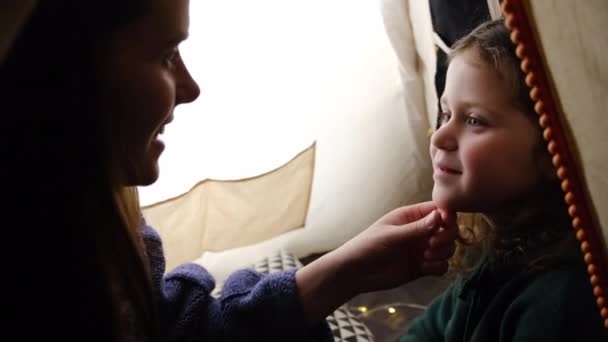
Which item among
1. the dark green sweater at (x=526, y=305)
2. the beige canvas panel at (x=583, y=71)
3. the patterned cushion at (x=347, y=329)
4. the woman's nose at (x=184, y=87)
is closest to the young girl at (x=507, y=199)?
the dark green sweater at (x=526, y=305)

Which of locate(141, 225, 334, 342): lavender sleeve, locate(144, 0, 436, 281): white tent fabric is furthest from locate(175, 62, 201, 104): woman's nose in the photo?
locate(144, 0, 436, 281): white tent fabric

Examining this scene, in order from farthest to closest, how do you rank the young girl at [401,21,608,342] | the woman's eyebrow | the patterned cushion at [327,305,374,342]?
the patterned cushion at [327,305,374,342], the young girl at [401,21,608,342], the woman's eyebrow

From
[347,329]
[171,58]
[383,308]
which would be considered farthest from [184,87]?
[383,308]

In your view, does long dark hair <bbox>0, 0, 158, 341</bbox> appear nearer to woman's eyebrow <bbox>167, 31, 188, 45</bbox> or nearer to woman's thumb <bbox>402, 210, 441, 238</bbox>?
woman's eyebrow <bbox>167, 31, 188, 45</bbox>

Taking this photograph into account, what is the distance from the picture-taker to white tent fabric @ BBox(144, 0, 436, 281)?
133 cm

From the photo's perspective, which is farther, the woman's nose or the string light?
the string light

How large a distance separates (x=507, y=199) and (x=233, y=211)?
2.81ft

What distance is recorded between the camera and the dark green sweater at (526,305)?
64cm

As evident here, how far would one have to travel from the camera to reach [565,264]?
2.27 ft

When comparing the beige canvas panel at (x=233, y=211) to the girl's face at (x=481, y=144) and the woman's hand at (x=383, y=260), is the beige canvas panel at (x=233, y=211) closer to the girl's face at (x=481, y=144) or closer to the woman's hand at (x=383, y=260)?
the woman's hand at (x=383, y=260)

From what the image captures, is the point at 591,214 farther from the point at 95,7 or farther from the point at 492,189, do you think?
the point at 95,7

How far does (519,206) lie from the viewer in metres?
0.76

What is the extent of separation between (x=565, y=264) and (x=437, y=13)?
565mm

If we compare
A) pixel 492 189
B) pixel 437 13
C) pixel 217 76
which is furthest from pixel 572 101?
pixel 217 76
